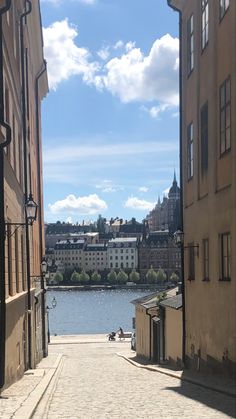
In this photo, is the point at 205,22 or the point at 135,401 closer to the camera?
the point at 135,401

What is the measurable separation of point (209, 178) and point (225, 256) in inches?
96.0

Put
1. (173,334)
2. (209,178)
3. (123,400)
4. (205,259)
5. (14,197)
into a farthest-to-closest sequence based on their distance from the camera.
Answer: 1. (173,334)
2. (14,197)
3. (205,259)
4. (209,178)
5. (123,400)

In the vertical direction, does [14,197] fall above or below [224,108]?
below

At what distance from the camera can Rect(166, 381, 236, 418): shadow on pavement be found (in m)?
10.3

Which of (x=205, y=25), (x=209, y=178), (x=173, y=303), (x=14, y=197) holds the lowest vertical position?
(x=173, y=303)

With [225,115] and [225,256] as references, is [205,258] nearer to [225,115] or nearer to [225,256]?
[225,256]

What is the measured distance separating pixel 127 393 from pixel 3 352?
2800 millimetres

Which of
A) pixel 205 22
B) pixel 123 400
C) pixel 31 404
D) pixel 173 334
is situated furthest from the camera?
pixel 173 334

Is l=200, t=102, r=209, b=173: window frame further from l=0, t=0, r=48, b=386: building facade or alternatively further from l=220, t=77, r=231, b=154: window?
l=0, t=0, r=48, b=386: building facade

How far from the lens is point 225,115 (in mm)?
15141

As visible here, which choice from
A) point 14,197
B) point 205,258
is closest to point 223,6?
point 205,258

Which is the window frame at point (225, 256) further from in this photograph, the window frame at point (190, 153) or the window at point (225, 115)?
the window frame at point (190, 153)

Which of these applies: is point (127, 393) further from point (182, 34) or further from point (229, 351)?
point (182, 34)

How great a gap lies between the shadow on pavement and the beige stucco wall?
832 cm
